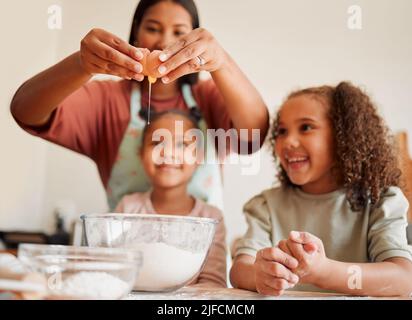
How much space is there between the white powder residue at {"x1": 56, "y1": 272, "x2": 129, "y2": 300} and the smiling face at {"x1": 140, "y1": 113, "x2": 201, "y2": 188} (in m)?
0.43

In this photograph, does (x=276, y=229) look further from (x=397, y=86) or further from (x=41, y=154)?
(x=41, y=154)

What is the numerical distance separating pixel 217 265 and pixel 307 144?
241 mm

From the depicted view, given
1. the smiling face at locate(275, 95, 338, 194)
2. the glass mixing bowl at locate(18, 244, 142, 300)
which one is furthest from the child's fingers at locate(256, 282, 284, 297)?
the smiling face at locate(275, 95, 338, 194)

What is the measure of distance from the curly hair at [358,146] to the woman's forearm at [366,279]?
0.47 feet

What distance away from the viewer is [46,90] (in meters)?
0.75

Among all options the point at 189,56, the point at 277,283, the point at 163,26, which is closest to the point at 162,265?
the point at 277,283

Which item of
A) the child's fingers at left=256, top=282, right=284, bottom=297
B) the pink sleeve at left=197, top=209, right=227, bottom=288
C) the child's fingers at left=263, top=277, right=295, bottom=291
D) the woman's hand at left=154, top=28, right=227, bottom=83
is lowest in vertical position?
the pink sleeve at left=197, top=209, right=227, bottom=288

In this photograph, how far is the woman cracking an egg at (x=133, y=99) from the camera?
66 cm

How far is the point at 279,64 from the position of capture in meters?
0.92

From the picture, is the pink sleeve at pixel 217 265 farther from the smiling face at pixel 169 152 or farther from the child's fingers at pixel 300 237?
the child's fingers at pixel 300 237

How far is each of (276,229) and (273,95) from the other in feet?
0.87

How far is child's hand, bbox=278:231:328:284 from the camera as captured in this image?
525mm

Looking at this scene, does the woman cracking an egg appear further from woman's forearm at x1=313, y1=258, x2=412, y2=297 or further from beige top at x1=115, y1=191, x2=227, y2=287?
woman's forearm at x1=313, y1=258, x2=412, y2=297

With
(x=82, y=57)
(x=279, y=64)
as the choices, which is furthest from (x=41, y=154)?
(x=279, y=64)
